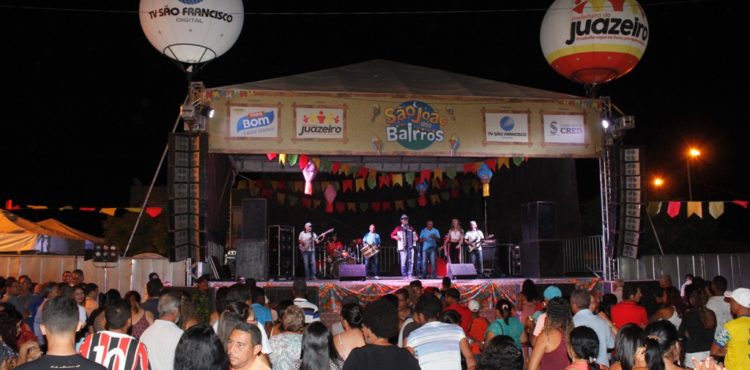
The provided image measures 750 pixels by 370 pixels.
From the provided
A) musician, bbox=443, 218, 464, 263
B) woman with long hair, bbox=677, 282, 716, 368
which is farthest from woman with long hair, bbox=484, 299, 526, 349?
musician, bbox=443, 218, 464, 263

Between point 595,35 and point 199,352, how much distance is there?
456 inches

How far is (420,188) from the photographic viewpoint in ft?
77.6

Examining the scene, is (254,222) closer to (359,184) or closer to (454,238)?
(454,238)

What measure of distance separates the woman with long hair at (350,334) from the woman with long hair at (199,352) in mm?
1553

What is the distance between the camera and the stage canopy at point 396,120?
1475cm

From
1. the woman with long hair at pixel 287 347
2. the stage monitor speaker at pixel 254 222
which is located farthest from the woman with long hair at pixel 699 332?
the stage monitor speaker at pixel 254 222

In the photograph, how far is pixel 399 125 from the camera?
15.2 m

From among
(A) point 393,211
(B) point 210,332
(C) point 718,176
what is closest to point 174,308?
(B) point 210,332

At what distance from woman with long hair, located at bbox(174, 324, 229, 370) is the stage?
11098 millimetres

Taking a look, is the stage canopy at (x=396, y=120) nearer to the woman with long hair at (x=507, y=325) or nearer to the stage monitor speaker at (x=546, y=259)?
the stage monitor speaker at (x=546, y=259)

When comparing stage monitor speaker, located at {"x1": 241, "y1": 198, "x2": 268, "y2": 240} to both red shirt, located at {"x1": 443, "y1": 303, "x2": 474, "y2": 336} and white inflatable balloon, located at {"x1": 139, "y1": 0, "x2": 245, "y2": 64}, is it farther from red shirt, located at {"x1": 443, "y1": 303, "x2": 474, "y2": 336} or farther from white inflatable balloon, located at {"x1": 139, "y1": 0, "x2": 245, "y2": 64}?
red shirt, located at {"x1": 443, "y1": 303, "x2": 474, "y2": 336}

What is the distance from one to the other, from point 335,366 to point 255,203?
40.0 feet

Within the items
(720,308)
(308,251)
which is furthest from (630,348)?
(308,251)

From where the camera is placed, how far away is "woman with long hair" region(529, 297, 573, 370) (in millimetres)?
5766
